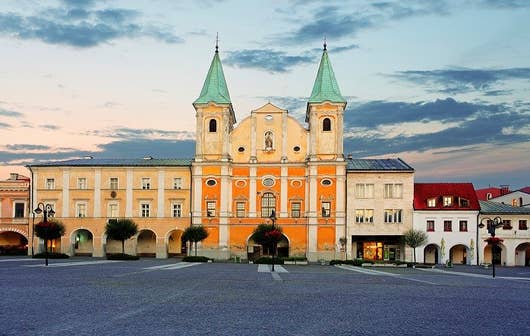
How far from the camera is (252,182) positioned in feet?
217

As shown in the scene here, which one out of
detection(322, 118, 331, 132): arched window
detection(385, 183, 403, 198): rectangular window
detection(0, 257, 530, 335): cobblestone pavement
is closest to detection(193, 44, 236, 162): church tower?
detection(322, 118, 331, 132): arched window

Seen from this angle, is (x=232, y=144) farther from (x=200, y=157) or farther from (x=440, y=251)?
(x=440, y=251)

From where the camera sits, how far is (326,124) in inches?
2623

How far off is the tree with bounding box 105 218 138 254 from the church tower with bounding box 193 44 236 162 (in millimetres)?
10780

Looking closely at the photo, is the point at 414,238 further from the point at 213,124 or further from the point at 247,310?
the point at 247,310

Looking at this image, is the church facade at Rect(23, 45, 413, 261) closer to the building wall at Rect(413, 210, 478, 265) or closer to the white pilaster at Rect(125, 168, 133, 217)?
the white pilaster at Rect(125, 168, 133, 217)

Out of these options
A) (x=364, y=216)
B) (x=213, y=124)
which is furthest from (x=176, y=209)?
(x=364, y=216)

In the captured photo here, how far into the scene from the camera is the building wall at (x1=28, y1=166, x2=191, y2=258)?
65.8 m

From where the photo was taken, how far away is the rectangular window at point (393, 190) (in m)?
64.9

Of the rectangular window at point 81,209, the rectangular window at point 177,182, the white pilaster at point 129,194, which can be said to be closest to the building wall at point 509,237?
the rectangular window at point 177,182

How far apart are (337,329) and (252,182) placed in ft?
176

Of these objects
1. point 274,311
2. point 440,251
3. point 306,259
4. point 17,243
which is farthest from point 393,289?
point 17,243

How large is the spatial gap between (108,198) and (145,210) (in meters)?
4.41

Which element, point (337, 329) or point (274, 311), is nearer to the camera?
point (337, 329)
